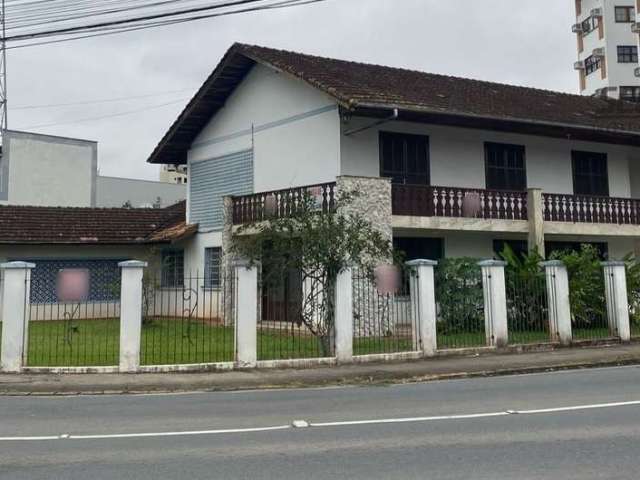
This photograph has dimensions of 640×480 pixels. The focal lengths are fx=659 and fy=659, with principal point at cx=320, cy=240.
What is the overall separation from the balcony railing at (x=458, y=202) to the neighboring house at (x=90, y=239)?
8.53 meters

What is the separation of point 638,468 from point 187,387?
695 cm

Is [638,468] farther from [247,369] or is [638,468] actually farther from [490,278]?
[490,278]

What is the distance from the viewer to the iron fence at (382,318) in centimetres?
1353

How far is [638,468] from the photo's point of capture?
5.45m

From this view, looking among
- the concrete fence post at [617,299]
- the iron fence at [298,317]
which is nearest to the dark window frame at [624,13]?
the concrete fence post at [617,299]

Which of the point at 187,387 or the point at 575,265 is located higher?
the point at 575,265

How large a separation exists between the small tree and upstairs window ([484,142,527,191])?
351 inches

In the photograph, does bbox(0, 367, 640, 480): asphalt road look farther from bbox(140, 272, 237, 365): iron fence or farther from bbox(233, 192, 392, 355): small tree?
bbox(140, 272, 237, 365): iron fence

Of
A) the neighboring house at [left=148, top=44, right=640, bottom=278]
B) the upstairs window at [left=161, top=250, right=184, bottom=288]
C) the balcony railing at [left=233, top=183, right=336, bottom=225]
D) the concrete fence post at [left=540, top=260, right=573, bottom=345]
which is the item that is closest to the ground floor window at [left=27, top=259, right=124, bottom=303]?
the upstairs window at [left=161, top=250, right=184, bottom=288]

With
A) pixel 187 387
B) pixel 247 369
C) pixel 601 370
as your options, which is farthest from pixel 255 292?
pixel 601 370

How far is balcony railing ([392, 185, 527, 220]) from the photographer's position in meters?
17.8

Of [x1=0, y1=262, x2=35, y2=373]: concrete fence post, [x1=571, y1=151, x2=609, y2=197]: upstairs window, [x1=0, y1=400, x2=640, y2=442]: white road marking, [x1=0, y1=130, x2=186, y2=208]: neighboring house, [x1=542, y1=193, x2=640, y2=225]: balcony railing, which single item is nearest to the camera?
[x1=0, y1=400, x2=640, y2=442]: white road marking

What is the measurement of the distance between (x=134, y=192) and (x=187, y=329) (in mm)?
35154

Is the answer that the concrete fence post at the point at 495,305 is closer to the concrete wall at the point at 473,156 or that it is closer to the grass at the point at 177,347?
the grass at the point at 177,347
